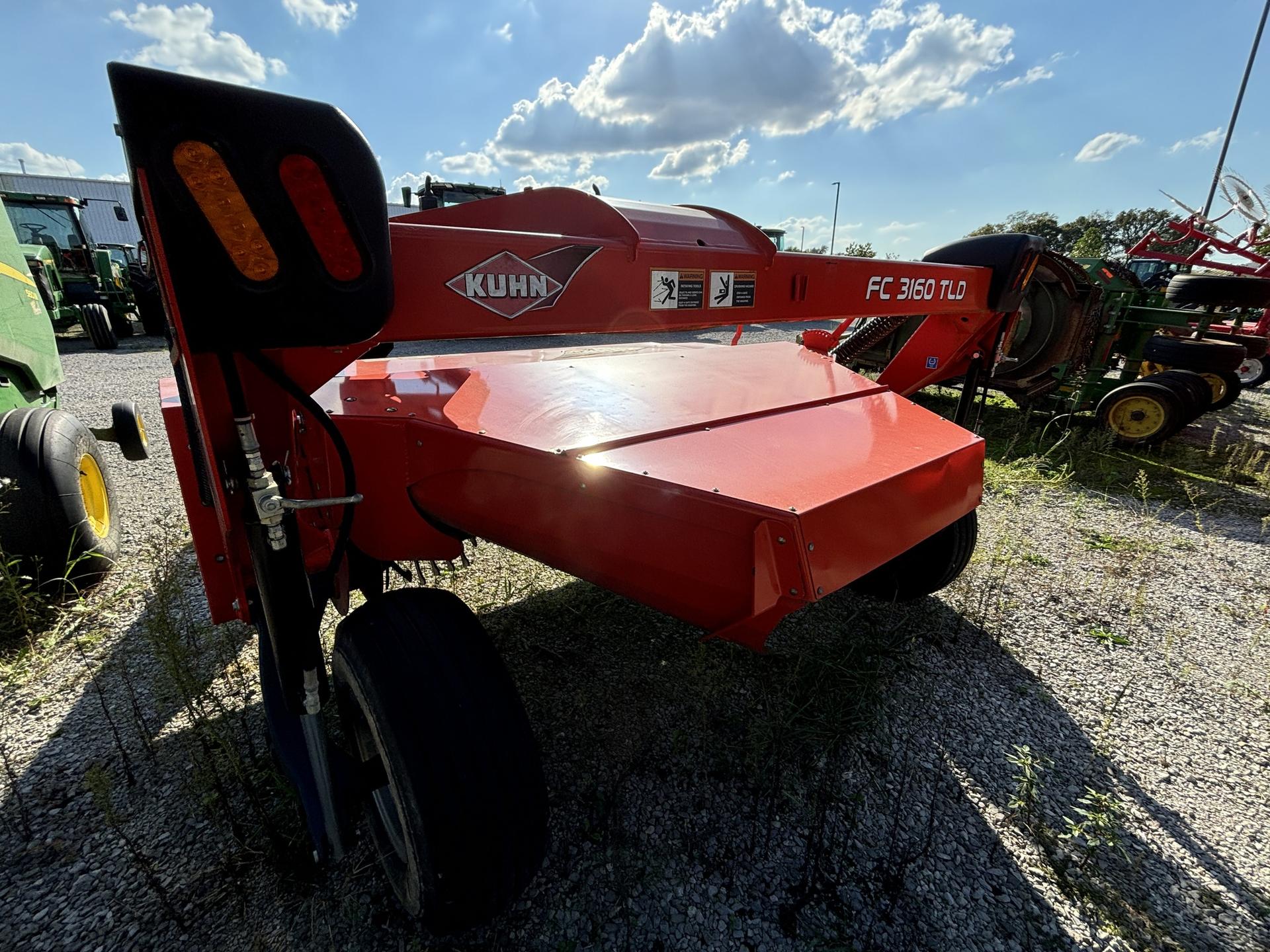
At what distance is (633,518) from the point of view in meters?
1.33

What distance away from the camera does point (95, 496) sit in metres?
3.04

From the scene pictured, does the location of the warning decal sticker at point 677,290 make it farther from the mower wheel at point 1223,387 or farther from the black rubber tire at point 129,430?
the mower wheel at point 1223,387

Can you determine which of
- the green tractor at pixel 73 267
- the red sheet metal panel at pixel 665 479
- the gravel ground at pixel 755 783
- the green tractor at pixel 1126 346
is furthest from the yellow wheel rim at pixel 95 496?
the green tractor at pixel 73 267

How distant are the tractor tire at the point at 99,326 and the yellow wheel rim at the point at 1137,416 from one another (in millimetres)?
14169

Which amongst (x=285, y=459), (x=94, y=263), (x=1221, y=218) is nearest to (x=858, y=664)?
(x=285, y=459)

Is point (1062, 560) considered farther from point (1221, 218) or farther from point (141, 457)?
point (1221, 218)

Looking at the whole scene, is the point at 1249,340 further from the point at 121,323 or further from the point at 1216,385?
the point at 121,323

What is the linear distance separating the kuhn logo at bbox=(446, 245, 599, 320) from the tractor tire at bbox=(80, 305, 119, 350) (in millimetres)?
12707

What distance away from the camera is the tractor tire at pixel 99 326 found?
33.7ft

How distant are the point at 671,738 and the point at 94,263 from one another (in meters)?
14.2

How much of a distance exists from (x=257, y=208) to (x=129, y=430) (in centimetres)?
265

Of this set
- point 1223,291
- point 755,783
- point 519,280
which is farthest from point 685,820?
point 1223,291

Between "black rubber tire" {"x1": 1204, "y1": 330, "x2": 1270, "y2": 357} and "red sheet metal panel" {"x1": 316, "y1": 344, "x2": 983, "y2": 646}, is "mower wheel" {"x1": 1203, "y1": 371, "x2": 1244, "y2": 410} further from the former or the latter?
"red sheet metal panel" {"x1": 316, "y1": 344, "x2": 983, "y2": 646}

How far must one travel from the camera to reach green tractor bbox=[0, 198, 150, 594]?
2510mm
